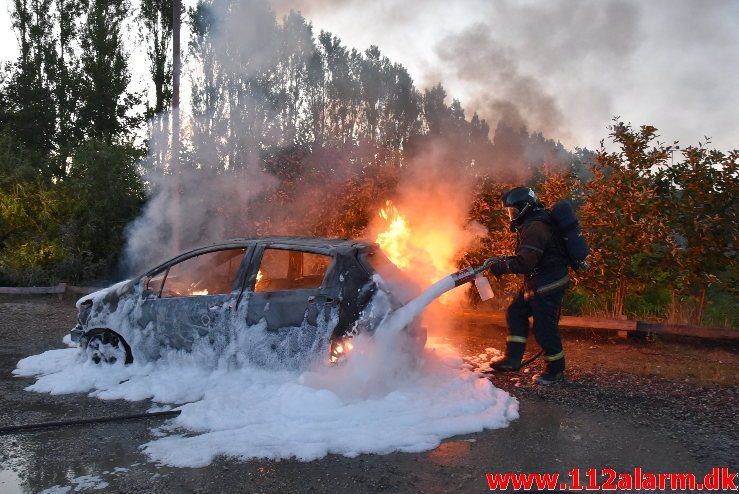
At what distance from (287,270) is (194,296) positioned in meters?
0.98

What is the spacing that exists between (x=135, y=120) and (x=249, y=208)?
14526 mm

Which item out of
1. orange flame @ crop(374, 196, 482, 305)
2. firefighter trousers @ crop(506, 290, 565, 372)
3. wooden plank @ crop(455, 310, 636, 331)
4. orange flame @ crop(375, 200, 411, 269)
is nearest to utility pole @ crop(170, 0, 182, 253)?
orange flame @ crop(374, 196, 482, 305)

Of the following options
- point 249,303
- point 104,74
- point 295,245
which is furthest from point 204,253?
point 104,74

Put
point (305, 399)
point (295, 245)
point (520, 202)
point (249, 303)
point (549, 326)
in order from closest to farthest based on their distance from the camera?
point (305, 399) → point (249, 303) → point (295, 245) → point (549, 326) → point (520, 202)

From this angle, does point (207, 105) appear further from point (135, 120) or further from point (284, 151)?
point (135, 120)

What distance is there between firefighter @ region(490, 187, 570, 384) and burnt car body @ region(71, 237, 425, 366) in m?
1.21

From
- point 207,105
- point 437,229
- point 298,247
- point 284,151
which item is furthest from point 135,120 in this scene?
point 298,247

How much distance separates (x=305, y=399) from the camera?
15.6 ft

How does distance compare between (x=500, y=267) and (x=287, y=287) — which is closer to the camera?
(x=287, y=287)

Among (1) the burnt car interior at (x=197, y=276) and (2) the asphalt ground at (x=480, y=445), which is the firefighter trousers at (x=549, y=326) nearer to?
(2) the asphalt ground at (x=480, y=445)

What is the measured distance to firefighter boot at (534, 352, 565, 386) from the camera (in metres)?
5.76

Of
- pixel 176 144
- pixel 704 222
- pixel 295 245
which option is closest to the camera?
pixel 295 245

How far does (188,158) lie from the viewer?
39.1 ft

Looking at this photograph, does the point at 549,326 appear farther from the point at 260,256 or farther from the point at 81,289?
the point at 81,289
